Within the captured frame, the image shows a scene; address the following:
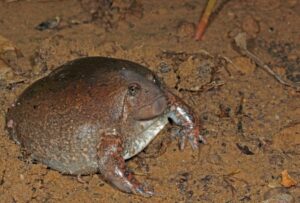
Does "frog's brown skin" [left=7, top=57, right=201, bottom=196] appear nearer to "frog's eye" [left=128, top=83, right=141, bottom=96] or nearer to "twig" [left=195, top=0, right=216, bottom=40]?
"frog's eye" [left=128, top=83, right=141, bottom=96]

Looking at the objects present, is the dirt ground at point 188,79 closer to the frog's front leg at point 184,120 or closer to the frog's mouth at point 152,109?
the frog's front leg at point 184,120

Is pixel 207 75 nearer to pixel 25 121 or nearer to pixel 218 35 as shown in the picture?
pixel 218 35

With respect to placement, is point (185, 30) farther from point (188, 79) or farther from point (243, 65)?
point (188, 79)

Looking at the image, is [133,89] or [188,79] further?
[188,79]

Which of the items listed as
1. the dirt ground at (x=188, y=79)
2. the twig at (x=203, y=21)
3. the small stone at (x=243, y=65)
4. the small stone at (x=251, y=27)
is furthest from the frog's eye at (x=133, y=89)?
the small stone at (x=251, y=27)

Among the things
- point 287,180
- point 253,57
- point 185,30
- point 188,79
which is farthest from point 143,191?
point 185,30

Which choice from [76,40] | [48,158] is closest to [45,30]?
[76,40]
